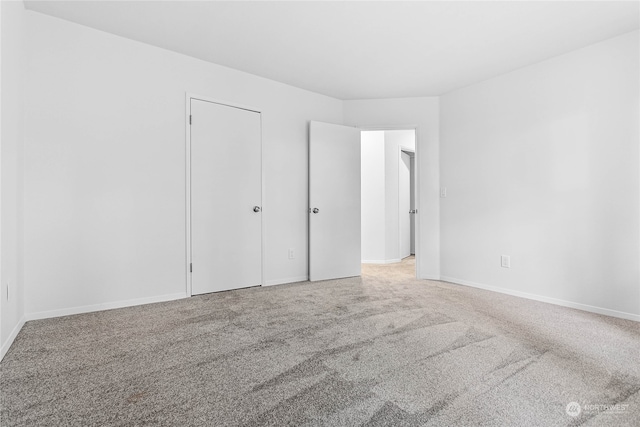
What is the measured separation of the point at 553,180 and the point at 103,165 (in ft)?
13.2

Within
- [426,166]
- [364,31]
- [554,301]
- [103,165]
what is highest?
[364,31]

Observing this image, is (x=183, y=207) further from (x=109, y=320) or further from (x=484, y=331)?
(x=484, y=331)

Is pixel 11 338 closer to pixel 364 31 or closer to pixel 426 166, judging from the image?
pixel 364 31

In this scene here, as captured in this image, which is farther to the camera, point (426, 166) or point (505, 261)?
point (426, 166)

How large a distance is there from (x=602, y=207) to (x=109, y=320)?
161 inches

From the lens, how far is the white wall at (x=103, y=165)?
8.41 ft

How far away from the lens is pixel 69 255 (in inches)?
105

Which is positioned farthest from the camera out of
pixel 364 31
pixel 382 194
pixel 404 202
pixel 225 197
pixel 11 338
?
pixel 404 202

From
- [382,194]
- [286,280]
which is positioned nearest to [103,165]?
[286,280]

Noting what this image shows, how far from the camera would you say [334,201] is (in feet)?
14.0

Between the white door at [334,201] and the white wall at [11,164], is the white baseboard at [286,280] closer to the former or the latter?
the white door at [334,201]

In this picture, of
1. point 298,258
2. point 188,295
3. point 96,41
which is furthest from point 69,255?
point 298,258

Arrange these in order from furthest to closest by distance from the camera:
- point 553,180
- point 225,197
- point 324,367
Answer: point 225,197, point 553,180, point 324,367

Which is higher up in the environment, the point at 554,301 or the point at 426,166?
the point at 426,166
